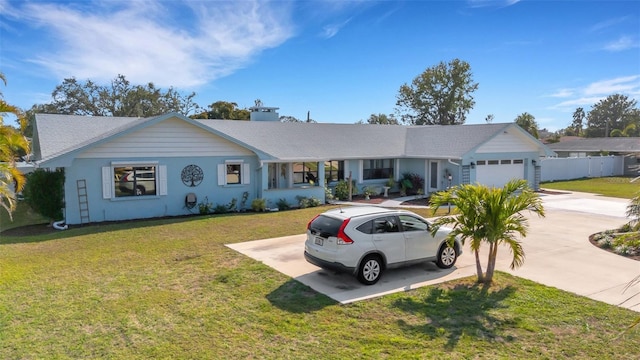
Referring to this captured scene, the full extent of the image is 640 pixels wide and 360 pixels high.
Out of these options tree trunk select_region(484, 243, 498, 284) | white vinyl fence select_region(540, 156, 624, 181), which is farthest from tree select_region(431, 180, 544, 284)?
white vinyl fence select_region(540, 156, 624, 181)

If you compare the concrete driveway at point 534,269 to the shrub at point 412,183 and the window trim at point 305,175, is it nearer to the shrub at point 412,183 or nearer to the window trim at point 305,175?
the window trim at point 305,175

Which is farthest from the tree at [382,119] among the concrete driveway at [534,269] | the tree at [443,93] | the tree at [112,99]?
the concrete driveway at [534,269]

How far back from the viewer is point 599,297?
7754 mm

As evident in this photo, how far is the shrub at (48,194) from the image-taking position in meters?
15.7

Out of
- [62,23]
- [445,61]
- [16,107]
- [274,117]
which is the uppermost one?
[445,61]

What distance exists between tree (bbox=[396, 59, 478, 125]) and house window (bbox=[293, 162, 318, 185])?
130 feet

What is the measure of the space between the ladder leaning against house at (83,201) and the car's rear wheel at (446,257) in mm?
13166

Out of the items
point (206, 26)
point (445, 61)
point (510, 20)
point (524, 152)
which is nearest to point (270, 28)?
point (206, 26)

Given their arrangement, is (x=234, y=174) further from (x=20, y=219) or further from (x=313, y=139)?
(x=20, y=219)

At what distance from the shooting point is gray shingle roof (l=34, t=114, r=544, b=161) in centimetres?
1831

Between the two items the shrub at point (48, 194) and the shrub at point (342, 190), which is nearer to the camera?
the shrub at point (48, 194)

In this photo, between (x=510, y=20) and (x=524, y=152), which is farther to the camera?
(x=524, y=152)

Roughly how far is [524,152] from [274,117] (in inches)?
655

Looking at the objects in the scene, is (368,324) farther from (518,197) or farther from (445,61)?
(445,61)
